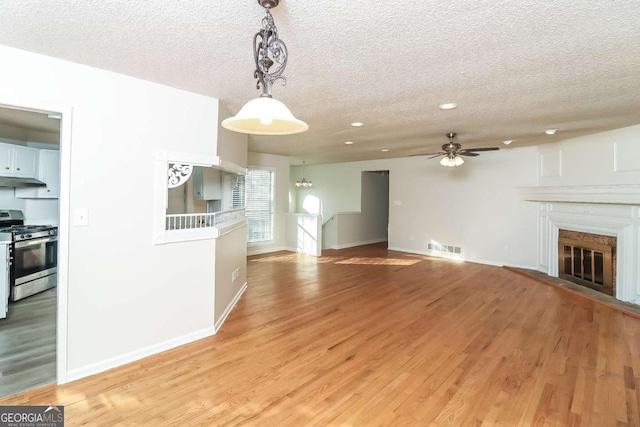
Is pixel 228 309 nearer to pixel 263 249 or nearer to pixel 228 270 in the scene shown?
pixel 228 270

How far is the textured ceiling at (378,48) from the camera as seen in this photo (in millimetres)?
1621

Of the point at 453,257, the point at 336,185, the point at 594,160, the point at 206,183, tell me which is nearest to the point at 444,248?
the point at 453,257

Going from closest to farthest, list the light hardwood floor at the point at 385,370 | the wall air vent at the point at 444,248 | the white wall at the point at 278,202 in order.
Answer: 1. the light hardwood floor at the point at 385,370
2. the wall air vent at the point at 444,248
3. the white wall at the point at 278,202

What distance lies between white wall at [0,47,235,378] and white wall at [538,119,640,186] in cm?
544

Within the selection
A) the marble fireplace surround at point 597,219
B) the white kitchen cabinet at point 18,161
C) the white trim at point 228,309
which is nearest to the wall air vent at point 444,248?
the marble fireplace surround at point 597,219

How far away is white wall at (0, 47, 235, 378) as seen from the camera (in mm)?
2299

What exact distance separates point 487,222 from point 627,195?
8.34 feet

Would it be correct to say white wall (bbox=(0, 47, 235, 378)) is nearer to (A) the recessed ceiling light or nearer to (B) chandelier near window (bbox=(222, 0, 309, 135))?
(B) chandelier near window (bbox=(222, 0, 309, 135))

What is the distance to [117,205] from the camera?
2529 mm

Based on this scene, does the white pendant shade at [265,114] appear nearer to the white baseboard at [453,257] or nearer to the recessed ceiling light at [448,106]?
the recessed ceiling light at [448,106]

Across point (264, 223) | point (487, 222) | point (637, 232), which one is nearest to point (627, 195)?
point (637, 232)

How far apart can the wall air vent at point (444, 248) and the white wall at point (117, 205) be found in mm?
5889

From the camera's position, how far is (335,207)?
9.48 m

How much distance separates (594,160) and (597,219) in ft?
2.92
